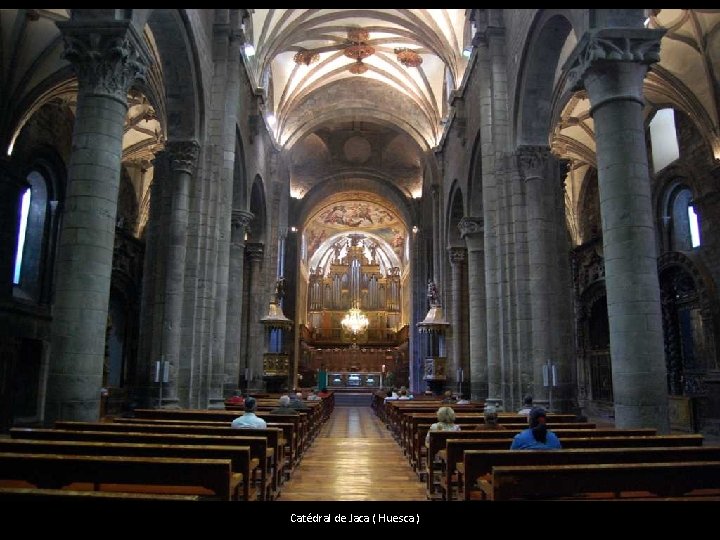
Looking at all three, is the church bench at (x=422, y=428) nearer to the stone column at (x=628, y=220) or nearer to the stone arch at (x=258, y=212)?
the stone column at (x=628, y=220)

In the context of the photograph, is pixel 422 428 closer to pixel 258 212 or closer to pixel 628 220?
pixel 628 220

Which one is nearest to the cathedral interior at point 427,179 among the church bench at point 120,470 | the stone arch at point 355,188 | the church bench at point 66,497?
the church bench at point 120,470

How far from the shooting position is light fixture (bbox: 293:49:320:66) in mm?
27766

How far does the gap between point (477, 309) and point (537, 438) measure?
14465 millimetres

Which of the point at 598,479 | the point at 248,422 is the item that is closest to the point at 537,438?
the point at 598,479

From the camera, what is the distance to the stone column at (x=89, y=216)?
8.40 meters

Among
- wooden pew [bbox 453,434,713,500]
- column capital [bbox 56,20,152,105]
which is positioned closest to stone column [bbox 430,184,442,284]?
column capital [bbox 56,20,152,105]

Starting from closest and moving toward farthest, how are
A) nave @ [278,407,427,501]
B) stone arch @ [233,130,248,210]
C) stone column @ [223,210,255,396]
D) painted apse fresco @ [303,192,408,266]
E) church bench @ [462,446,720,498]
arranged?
church bench @ [462,446,720,498] → nave @ [278,407,427,501] → stone column @ [223,210,255,396] → stone arch @ [233,130,248,210] → painted apse fresco @ [303,192,408,266]

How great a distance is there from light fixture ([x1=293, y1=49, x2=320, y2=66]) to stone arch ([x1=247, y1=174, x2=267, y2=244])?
680cm

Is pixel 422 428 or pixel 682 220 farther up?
pixel 682 220

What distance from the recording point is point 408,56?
27.8 m

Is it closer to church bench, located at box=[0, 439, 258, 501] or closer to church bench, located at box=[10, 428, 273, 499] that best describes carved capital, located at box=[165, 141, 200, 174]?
church bench, located at box=[10, 428, 273, 499]

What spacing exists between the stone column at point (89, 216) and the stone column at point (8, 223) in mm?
10352
